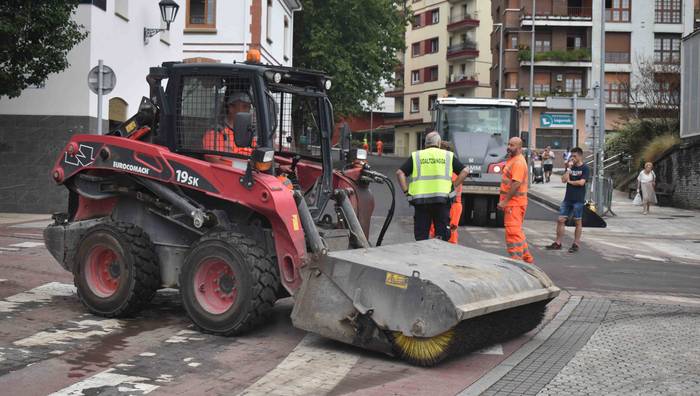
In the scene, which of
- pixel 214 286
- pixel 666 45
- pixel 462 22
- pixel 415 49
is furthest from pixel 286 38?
pixel 415 49

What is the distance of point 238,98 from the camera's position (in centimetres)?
777

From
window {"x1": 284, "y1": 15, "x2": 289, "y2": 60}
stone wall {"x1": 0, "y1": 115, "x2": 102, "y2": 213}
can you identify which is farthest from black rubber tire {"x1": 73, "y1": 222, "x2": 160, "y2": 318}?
window {"x1": 284, "y1": 15, "x2": 289, "y2": 60}

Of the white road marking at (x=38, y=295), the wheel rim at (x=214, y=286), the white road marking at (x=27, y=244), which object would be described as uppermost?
the wheel rim at (x=214, y=286)

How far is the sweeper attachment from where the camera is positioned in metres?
6.64

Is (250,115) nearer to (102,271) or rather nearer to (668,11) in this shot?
(102,271)

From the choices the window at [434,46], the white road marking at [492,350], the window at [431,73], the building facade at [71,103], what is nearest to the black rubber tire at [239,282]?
the white road marking at [492,350]

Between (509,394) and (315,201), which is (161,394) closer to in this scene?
(509,394)

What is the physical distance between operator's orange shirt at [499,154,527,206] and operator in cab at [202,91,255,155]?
16.2 feet

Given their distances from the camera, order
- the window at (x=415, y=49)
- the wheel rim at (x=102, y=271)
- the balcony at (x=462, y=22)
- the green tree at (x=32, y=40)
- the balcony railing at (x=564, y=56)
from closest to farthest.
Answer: the wheel rim at (x=102, y=271) < the green tree at (x=32, y=40) < the balcony railing at (x=564, y=56) < the balcony at (x=462, y=22) < the window at (x=415, y=49)

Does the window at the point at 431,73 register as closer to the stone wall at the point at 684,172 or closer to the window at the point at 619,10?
the window at the point at 619,10

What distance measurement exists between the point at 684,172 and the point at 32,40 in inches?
836

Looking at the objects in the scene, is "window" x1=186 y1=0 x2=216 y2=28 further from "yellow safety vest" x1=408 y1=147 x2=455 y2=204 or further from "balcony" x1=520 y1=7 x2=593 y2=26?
"balcony" x1=520 y1=7 x2=593 y2=26

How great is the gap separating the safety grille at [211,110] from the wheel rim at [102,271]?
3.98 ft

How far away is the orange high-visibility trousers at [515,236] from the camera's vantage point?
11.4m
